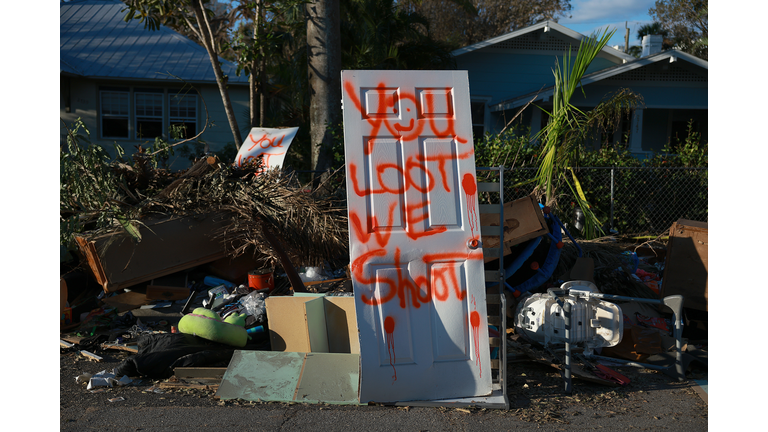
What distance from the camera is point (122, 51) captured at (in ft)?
52.9

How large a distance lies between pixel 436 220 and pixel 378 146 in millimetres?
648

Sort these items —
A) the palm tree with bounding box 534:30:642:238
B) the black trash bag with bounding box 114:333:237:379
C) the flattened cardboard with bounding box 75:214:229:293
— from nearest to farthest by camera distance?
the black trash bag with bounding box 114:333:237:379 < the flattened cardboard with bounding box 75:214:229:293 < the palm tree with bounding box 534:30:642:238

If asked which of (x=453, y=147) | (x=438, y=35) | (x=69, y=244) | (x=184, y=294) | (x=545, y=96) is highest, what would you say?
(x=438, y=35)

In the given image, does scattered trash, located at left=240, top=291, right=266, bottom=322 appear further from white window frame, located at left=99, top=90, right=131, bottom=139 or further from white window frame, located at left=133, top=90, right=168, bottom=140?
white window frame, located at left=99, top=90, right=131, bottom=139

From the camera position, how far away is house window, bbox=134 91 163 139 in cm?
1556

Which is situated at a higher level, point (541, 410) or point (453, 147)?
point (453, 147)

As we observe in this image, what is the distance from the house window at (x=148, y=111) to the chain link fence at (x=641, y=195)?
11.1 meters

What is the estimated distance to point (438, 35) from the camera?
28766mm

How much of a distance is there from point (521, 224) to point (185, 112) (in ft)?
42.8

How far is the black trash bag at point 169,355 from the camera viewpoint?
161 inches

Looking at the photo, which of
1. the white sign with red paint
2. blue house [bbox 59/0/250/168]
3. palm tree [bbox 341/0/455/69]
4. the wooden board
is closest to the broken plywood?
the wooden board

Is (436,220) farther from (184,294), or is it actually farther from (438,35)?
(438,35)

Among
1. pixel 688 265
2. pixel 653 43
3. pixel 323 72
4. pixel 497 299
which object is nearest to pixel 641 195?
pixel 688 265

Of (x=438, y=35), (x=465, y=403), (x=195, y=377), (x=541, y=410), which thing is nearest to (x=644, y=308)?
(x=541, y=410)
